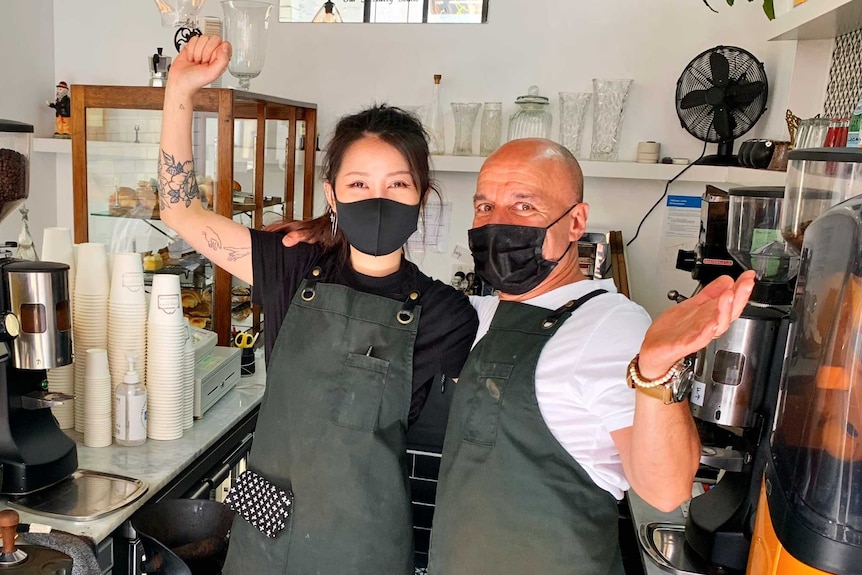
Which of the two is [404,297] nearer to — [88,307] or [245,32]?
[88,307]

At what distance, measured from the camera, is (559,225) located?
1.44 m

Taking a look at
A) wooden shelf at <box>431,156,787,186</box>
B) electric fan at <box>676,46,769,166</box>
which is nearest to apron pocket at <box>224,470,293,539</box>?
wooden shelf at <box>431,156,787,186</box>

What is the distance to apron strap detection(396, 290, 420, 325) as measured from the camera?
1.56m

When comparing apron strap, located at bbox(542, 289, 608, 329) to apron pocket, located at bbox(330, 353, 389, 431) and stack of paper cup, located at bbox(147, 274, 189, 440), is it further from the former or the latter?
stack of paper cup, located at bbox(147, 274, 189, 440)

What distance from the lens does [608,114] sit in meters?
3.15

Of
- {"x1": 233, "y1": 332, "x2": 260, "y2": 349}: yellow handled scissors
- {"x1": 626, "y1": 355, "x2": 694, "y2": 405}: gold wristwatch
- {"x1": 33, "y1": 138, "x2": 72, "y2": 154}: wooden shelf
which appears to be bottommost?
{"x1": 233, "y1": 332, "x2": 260, "y2": 349}: yellow handled scissors

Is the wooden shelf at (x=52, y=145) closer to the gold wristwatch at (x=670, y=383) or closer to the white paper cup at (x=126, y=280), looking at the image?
the white paper cup at (x=126, y=280)

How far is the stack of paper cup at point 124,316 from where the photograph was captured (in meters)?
1.98

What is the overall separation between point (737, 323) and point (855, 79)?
4.09 feet

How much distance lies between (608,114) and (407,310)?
197 centimetres

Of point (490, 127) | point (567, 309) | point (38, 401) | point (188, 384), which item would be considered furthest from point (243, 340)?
point (567, 309)

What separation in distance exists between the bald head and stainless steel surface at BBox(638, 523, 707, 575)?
789mm

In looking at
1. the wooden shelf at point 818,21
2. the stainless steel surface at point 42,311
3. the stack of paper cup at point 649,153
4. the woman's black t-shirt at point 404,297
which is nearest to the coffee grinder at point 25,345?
the stainless steel surface at point 42,311

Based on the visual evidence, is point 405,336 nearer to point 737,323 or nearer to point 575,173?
point 575,173
